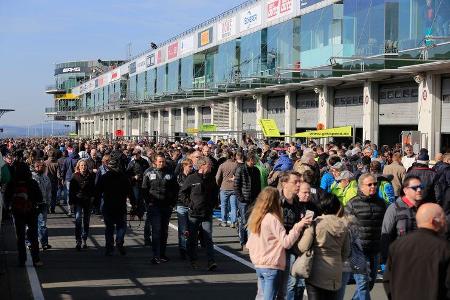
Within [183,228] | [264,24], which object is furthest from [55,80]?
[183,228]

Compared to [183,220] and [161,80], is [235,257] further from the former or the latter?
[161,80]

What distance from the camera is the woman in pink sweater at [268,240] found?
6.82 meters

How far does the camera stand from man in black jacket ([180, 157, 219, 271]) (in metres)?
10.9

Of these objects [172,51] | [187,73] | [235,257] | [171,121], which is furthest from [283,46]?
[235,257]

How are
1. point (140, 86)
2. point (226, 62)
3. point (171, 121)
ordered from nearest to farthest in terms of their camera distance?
point (226, 62) < point (171, 121) < point (140, 86)

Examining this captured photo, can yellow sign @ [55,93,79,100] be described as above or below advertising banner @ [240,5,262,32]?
below

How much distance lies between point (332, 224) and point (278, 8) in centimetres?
3310

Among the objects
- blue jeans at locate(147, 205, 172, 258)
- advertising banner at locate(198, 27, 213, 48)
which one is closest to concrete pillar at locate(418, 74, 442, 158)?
blue jeans at locate(147, 205, 172, 258)

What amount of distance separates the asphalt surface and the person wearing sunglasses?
1.87m

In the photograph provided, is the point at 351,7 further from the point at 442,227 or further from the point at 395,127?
the point at 442,227

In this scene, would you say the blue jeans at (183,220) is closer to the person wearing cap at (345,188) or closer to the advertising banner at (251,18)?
the person wearing cap at (345,188)

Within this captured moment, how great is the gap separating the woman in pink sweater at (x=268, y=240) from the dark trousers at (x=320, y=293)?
461 millimetres

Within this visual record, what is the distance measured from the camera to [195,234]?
11055mm

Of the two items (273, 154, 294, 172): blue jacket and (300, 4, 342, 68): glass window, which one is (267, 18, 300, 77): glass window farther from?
(273, 154, 294, 172): blue jacket
